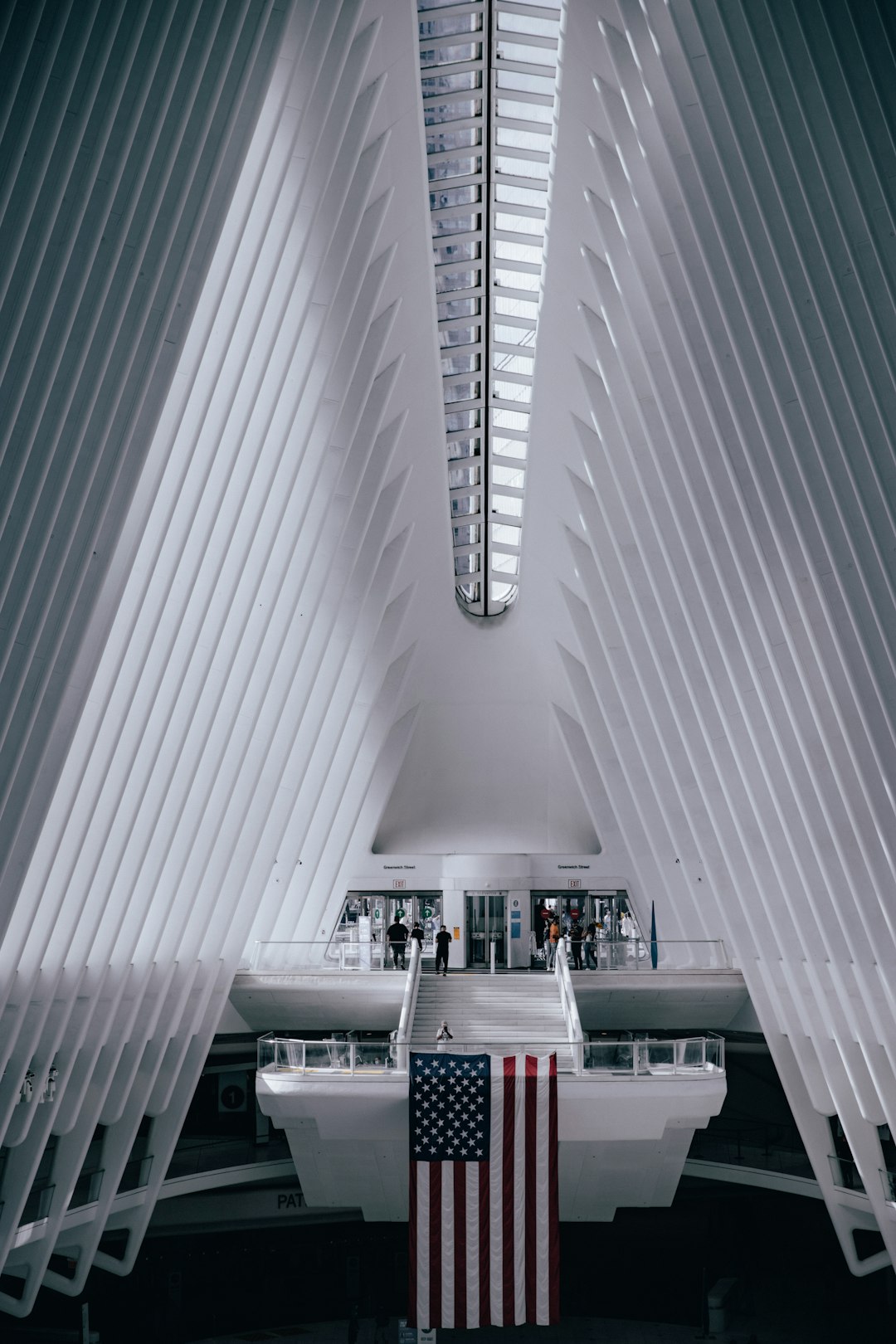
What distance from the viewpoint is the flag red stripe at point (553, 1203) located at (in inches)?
699

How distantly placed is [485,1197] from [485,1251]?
75 cm

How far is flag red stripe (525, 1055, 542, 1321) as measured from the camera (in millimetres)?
17766

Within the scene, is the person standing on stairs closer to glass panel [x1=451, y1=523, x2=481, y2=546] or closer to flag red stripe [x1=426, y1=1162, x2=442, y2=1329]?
flag red stripe [x1=426, y1=1162, x2=442, y2=1329]

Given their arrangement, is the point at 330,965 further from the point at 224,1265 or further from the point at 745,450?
the point at 745,450

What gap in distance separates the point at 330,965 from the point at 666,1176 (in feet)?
26.9

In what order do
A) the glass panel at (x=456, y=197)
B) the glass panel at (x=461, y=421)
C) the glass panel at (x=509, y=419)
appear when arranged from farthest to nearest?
the glass panel at (x=461, y=421) → the glass panel at (x=509, y=419) → the glass panel at (x=456, y=197)

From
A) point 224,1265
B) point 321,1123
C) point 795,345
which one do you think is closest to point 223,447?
point 795,345

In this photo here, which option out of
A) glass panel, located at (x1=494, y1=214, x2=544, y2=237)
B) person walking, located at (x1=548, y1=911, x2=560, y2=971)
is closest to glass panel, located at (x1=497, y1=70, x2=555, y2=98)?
glass panel, located at (x1=494, y1=214, x2=544, y2=237)

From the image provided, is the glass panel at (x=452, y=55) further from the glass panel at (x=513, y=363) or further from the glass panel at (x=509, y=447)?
the glass panel at (x=509, y=447)

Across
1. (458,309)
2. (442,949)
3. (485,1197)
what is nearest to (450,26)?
(458,309)

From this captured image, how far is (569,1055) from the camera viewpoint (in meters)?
19.1

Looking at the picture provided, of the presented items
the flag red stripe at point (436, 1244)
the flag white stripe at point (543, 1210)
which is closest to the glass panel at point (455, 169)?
the flag white stripe at point (543, 1210)

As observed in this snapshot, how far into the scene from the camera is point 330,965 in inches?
1003

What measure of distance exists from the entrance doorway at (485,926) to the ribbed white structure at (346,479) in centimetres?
488
